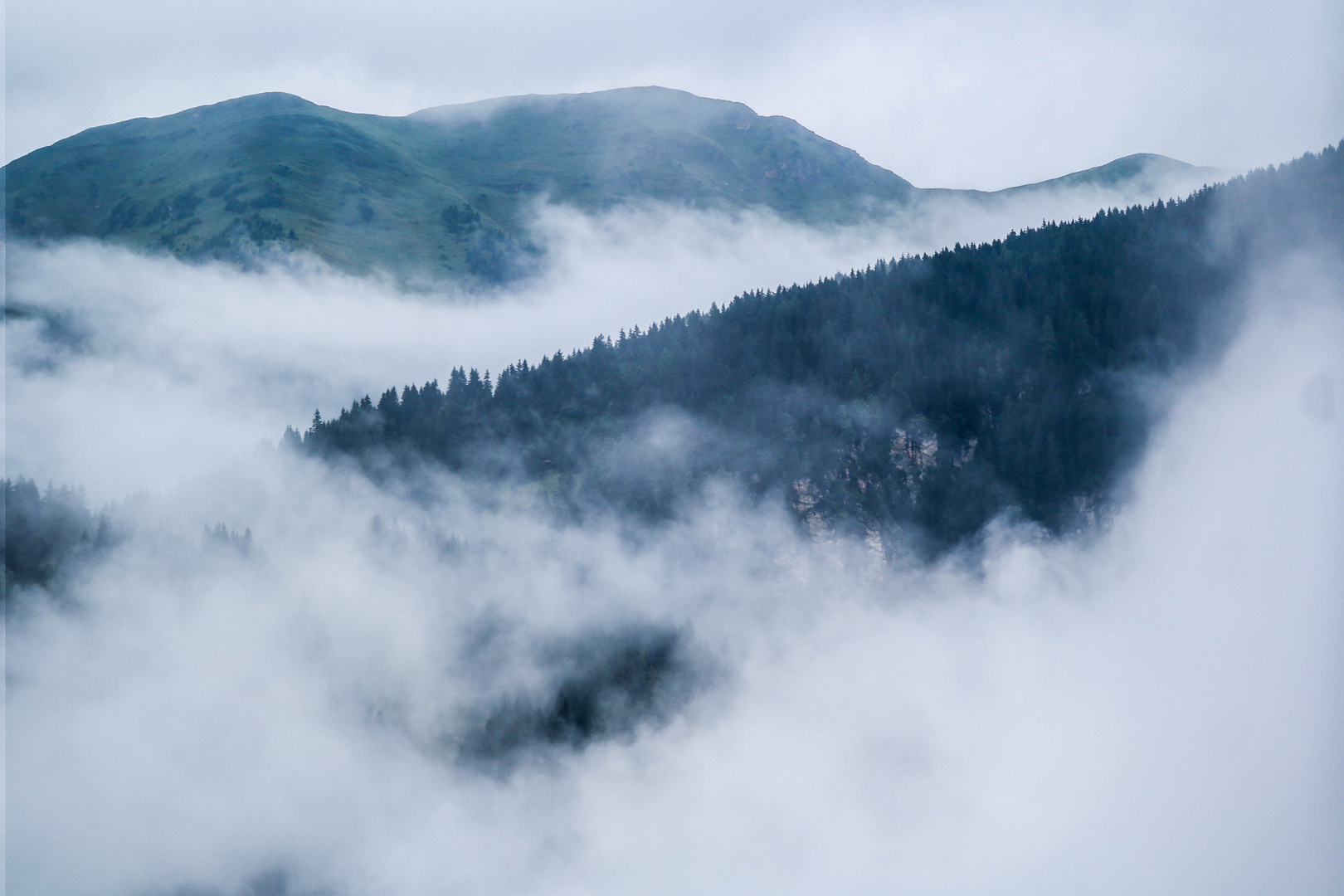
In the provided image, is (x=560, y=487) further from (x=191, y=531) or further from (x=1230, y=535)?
(x=1230, y=535)

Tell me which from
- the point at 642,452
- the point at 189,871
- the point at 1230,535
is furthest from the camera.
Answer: the point at 1230,535

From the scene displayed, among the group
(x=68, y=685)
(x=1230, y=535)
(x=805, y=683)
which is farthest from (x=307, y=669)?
(x=1230, y=535)

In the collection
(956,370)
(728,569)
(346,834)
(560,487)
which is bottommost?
(346,834)

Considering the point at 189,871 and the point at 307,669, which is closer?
the point at 189,871

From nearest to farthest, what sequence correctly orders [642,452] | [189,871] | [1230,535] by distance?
[189,871], [642,452], [1230,535]

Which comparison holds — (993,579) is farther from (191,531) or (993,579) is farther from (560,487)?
(191,531)

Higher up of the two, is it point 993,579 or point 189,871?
point 993,579
